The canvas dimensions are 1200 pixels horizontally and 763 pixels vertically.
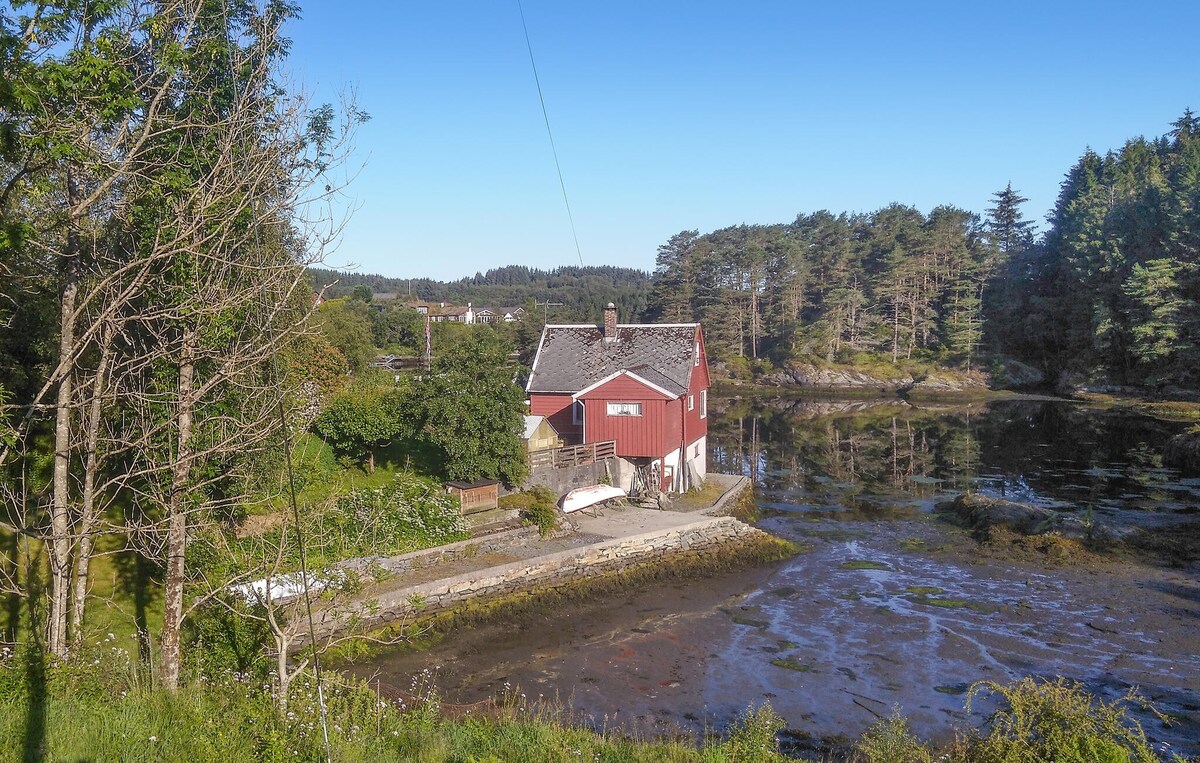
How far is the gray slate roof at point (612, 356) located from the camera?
3224 centimetres

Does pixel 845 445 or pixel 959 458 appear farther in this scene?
pixel 845 445

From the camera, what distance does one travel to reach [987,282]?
8938 cm

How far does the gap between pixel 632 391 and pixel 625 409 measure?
2.54 ft

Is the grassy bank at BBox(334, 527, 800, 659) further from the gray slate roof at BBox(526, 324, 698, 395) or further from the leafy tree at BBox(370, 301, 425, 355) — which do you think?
the leafy tree at BBox(370, 301, 425, 355)

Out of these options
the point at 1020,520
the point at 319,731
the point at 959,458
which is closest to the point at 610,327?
the point at 1020,520

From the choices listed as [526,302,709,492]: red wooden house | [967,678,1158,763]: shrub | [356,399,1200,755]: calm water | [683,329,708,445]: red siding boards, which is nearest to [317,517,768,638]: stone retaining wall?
[356,399,1200,755]: calm water

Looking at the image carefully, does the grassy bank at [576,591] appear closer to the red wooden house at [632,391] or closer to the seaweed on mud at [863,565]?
the seaweed on mud at [863,565]

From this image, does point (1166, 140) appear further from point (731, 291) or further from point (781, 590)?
point (781, 590)

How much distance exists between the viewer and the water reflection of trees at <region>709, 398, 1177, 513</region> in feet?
121

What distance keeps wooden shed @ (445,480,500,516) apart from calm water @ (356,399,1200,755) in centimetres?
466

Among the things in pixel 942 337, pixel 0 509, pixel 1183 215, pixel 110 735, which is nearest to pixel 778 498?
pixel 0 509

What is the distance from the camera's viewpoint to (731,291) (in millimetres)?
94938

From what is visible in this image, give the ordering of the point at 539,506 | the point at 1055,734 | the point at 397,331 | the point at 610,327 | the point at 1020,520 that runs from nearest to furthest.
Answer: the point at 1055,734, the point at 539,506, the point at 1020,520, the point at 610,327, the point at 397,331

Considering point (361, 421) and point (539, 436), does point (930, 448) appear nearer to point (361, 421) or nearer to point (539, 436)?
point (539, 436)
